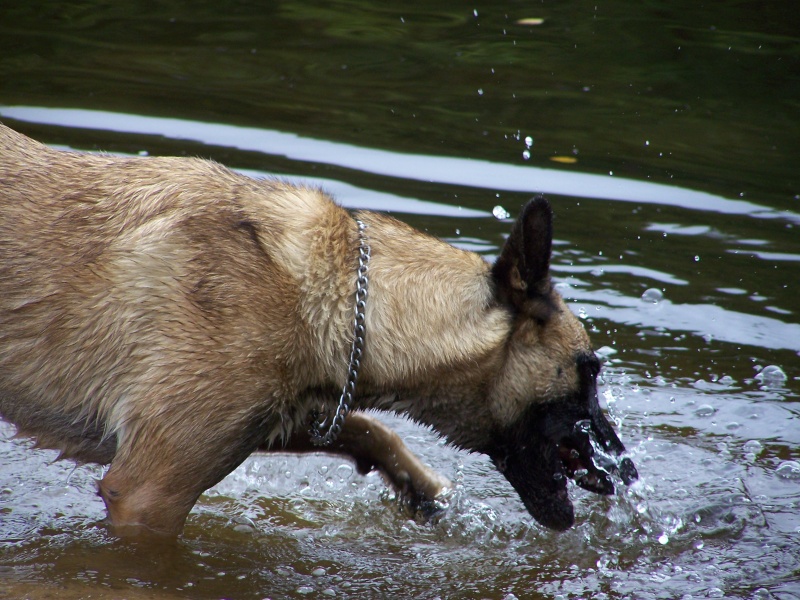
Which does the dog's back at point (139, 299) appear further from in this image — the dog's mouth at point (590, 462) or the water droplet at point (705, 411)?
the water droplet at point (705, 411)

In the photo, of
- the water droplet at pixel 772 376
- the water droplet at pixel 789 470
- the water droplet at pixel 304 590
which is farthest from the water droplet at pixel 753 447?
the water droplet at pixel 304 590

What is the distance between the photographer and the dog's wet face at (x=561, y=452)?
3.99 m

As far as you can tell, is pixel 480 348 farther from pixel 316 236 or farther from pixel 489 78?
pixel 489 78

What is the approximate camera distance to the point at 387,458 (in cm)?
460

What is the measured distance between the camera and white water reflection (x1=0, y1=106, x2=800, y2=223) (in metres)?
7.83

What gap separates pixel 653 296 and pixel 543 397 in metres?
2.83

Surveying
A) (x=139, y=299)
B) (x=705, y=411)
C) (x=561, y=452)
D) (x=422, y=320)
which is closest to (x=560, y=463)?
(x=561, y=452)

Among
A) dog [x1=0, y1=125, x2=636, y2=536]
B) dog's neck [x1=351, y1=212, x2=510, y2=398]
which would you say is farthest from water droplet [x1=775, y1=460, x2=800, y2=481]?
dog's neck [x1=351, y1=212, x2=510, y2=398]

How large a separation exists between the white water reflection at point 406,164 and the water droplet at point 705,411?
2657mm

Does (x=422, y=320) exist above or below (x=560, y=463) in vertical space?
above

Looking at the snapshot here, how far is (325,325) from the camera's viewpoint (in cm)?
369

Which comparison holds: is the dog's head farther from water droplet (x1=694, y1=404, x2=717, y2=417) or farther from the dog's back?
water droplet (x1=694, y1=404, x2=717, y2=417)

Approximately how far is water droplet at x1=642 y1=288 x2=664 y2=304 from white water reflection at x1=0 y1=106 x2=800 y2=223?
4.65ft

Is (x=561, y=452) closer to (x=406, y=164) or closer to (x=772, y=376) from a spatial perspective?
(x=772, y=376)
